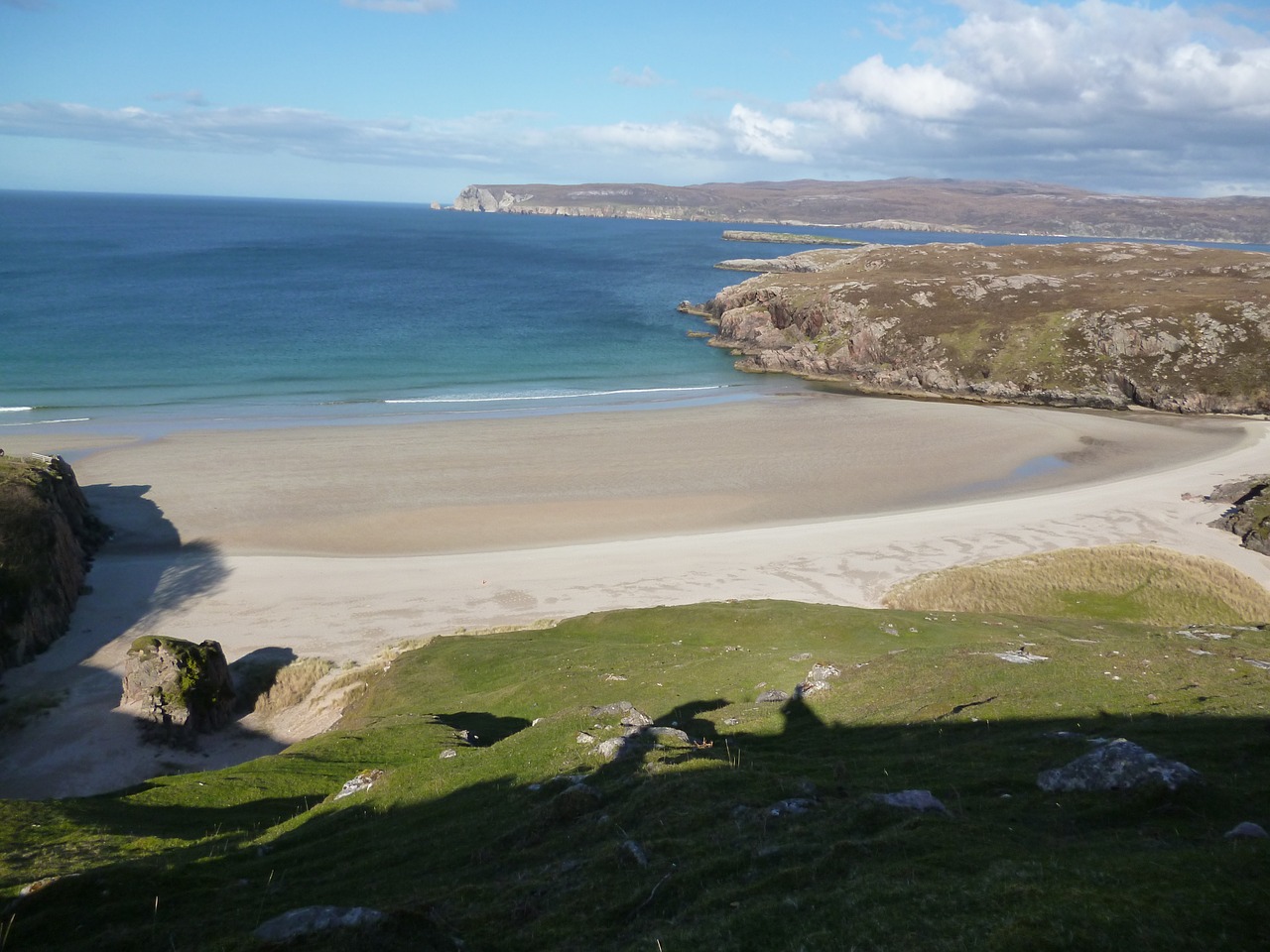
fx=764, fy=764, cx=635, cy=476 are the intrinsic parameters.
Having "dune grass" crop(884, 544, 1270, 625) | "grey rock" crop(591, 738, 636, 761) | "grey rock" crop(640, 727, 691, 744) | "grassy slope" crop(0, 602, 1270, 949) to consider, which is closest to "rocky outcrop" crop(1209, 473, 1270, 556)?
"dune grass" crop(884, 544, 1270, 625)

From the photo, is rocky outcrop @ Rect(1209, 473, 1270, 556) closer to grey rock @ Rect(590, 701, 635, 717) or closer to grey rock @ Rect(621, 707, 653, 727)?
grey rock @ Rect(590, 701, 635, 717)

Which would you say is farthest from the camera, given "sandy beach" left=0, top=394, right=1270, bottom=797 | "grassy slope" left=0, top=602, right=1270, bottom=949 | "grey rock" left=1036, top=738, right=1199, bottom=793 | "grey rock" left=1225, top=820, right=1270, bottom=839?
"sandy beach" left=0, top=394, right=1270, bottom=797

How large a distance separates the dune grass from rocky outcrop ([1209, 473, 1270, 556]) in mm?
6335

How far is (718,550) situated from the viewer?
53188 millimetres

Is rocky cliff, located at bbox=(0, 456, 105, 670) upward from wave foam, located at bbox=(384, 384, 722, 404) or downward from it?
downward

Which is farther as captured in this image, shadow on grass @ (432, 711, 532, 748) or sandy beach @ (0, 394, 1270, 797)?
sandy beach @ (0, 394, 1270, 797)

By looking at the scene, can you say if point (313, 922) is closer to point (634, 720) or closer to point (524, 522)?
point (634, 720)

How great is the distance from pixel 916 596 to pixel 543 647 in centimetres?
2316

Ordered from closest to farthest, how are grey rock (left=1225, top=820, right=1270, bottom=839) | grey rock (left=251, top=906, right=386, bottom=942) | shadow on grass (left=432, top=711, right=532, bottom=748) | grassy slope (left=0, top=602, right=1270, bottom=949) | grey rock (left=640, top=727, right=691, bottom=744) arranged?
1. grassy slope (left=0, top=602, right=1270, bottom=949)
2. grey rock (left=251, top=906, right=386, bottom=942)
3. grey rock (left=1225, top=820, right=1270, bottom=839)
4. grey rock (left=640, top=727, right=691, bottom=744)
5. shadow on grass (left=432, top=711, right=532, bottom=748)

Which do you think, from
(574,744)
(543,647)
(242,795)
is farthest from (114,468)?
(574,744)

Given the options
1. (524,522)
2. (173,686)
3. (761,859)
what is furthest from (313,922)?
(524,522)

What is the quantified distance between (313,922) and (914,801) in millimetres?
10846

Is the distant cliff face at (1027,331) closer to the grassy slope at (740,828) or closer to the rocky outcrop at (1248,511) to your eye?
the rocky outcrop at (1248,511)

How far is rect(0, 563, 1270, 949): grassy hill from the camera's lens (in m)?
10.8
